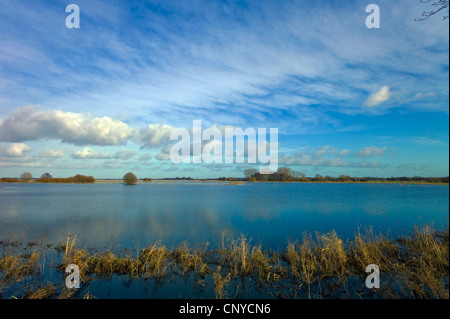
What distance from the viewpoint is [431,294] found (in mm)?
6117

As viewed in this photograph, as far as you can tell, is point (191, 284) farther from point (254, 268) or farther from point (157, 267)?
point (254, 268)

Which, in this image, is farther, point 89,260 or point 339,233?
point 339,233

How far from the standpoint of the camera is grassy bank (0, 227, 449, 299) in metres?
6.33

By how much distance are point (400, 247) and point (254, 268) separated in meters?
7.13

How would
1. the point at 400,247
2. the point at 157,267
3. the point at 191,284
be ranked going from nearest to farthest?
the point at 191,284, the point at 157,267, the point at 400,247

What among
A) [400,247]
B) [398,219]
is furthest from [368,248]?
[398,219]

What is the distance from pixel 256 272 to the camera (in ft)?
24.9

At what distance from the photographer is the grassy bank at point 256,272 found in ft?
20.8
